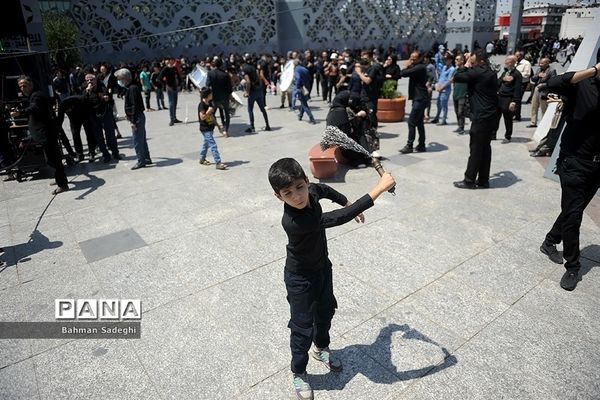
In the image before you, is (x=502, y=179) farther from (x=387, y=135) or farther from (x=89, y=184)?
(x=89, y=184)

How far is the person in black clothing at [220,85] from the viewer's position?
10062 millimetres

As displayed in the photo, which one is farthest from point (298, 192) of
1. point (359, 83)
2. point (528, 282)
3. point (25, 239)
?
point (359, 83)

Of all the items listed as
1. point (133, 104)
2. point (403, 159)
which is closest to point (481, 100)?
point (403, 159)

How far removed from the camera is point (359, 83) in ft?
28.9

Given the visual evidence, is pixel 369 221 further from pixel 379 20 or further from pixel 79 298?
pixel 379 20

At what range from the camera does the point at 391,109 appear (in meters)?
11.1

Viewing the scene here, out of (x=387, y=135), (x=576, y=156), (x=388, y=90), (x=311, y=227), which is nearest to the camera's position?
(x=311, y=227)

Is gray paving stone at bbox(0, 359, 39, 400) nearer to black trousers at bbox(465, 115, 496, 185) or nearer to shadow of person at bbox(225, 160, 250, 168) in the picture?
shadow of person at bbox(225, 160, 250, 168)

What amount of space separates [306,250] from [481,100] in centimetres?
472

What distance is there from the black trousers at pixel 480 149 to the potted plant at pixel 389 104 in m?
5.29

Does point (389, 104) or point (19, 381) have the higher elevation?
point (389, 104)

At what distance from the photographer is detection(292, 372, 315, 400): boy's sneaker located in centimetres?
252

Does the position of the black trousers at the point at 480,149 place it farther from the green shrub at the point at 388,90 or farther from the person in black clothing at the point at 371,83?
the green shrub at the point at 388,90

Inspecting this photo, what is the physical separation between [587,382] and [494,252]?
5.91 ft
